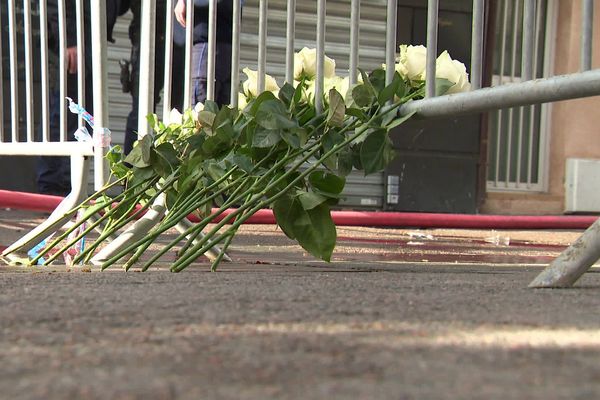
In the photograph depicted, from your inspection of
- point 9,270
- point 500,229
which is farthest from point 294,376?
point 500,229

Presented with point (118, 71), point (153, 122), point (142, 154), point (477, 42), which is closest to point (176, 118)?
point (153, 122)

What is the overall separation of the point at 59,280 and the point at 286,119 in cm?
48

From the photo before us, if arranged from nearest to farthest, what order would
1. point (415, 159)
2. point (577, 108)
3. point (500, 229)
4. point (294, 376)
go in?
point (294, 376), point (500, 229), point (415, 159), point (577, 108)

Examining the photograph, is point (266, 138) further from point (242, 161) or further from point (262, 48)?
point (262, 48)

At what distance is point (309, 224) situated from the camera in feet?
5.28

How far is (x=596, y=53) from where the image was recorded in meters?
6.84

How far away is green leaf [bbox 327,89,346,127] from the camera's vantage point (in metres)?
1.57

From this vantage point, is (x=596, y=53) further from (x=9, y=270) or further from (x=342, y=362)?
(x=342, y=362)

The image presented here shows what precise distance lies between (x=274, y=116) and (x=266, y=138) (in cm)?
4

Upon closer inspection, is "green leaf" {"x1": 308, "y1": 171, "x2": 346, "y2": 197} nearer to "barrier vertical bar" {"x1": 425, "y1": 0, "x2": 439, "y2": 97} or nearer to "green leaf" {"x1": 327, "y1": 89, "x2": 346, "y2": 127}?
"green leaf" {"x1": 327, "y1": 89, "x2": 346, "y2": 127}

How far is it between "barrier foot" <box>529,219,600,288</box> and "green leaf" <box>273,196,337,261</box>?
17.1 inches

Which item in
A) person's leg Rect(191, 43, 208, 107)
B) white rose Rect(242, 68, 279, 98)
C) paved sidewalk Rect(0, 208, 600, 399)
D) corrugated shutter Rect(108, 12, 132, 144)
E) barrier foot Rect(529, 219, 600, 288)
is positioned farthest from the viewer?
corrugated shutter Rect(108, 12, 132, 144)

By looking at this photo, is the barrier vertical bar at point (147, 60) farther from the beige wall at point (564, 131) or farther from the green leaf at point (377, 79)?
the beige wall at point (564, 131)

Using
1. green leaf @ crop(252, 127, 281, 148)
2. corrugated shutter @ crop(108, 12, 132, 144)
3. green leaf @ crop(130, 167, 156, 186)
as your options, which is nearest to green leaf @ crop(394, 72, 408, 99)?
green leaf @ crop(252, 127, 281, 148)
